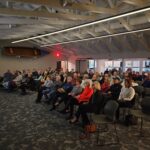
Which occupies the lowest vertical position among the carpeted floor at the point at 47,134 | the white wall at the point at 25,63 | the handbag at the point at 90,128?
the carpeted floor at the point at 47,134

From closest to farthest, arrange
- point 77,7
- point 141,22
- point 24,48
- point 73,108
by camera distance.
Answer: point 77,7, point 73,108, point 141,22, point 24,48

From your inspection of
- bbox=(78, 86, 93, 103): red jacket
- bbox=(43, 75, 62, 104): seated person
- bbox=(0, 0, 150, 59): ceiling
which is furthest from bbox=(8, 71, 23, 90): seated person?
bbox=(78, 86, 93, 103): red jacket

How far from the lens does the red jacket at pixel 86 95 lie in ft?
20.7

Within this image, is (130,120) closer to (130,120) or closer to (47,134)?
(130,120)

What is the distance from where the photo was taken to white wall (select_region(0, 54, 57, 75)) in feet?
54.0

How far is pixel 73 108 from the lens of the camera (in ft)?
21.8

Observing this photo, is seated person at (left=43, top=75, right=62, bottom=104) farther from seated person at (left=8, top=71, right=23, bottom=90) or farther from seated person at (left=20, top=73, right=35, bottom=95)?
seated person at (left=8, top=71, right=23, bottom=90)

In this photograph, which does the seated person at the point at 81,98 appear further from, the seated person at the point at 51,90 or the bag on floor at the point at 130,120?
the seated person at the point at 51,90

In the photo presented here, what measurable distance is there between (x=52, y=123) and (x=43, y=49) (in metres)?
12.6

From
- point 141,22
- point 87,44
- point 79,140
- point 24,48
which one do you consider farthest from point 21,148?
point 24,48

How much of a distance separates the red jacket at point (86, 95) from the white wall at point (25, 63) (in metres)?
11.4

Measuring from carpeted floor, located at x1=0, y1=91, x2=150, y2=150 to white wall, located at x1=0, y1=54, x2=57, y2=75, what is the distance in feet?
32.5

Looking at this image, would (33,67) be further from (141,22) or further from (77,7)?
(77,7)

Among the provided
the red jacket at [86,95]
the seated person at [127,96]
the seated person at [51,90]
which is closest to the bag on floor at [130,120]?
the seated person at [127,96]
